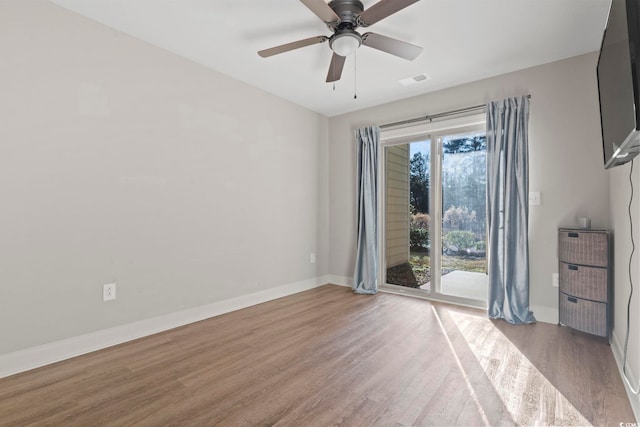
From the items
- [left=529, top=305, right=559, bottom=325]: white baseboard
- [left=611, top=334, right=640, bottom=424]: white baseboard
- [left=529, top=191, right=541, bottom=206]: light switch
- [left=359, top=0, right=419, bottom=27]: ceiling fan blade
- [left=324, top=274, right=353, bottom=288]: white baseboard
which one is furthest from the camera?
[left=324, top=274, right=353, bottom=288]: white baseboard

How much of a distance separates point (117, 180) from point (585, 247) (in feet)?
13.0

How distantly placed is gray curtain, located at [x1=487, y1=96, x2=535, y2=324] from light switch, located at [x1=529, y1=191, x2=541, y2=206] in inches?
5.1

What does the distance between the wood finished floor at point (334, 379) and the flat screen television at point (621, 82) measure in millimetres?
1409

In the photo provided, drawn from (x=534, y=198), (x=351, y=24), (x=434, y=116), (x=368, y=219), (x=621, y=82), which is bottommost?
(x=368, y=219)

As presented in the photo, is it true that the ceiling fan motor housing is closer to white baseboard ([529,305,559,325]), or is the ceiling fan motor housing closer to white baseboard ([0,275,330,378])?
white baseboard ([0,275,330,378])

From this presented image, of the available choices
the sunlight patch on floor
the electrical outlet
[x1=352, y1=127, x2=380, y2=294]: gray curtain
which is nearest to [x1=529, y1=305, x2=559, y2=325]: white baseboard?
the sunlight patch on floor

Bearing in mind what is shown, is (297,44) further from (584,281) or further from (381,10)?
(584,281)

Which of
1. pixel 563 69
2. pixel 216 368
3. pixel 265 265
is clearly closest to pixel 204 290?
pixel 265 265

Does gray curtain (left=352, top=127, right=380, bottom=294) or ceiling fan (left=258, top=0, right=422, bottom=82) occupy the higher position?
ceiling fan (left=258, top=0, right=422, bottom=82)

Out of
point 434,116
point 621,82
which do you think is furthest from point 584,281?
point 434,116

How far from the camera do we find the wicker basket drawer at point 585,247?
8.45 feet

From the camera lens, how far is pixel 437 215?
389cm

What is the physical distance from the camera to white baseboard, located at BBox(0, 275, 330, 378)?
2158 mm

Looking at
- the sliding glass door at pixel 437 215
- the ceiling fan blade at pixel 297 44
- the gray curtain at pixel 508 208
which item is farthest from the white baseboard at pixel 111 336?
the gray curtain at pixel 508 208
